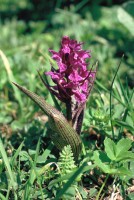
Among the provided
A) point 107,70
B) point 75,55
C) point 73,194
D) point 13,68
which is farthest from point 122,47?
point 73,194

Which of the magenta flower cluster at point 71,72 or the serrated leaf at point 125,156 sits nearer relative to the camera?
the serrated leaf at point 125,156

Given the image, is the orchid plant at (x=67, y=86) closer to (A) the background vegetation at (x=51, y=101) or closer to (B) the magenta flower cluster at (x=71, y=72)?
(B) the magenta flower cluster at (x=71, y=72)

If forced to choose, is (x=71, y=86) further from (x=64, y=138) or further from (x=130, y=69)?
(x=130, y=69)

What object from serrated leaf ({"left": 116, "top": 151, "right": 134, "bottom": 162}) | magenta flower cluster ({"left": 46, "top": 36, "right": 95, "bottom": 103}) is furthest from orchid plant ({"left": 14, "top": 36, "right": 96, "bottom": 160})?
serrated leaf ({"left": 116, "top": 151, "right": 134, "bottom": 162})

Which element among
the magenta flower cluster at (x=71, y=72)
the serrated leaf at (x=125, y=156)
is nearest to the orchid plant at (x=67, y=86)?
the magenta flower cluster at (x=71, y=72)

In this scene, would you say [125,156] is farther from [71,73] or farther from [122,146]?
[71,73]
